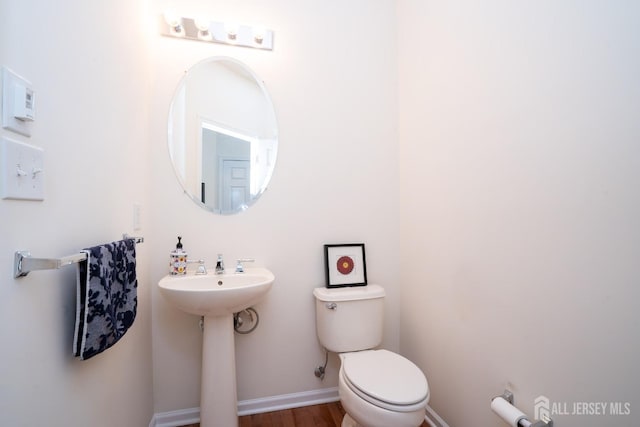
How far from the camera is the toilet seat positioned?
107 centimetres

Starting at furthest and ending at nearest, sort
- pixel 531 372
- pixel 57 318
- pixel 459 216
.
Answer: pixel 459 216, pixel 531 372, pixel 57 318

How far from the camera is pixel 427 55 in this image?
157 cm

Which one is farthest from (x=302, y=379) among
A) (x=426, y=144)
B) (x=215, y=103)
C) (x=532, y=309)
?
(x=215, y=103)

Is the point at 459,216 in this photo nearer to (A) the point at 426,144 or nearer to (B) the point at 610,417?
(A) the point at 426,144

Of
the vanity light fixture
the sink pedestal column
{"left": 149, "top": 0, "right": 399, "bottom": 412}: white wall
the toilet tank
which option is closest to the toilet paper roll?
the toilet tank

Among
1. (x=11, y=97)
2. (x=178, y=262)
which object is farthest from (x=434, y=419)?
(x=11, y=97)

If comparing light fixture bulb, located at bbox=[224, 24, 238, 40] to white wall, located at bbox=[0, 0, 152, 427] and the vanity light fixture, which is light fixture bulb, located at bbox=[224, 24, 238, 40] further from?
white wall, located at bbox=[0, 0, 152, 427]

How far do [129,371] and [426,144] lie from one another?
183 centimetres

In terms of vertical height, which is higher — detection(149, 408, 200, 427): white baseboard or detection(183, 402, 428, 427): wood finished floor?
detection(149, 408, 200, 427): white baseboard

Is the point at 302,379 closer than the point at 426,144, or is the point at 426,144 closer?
the point at 426,144

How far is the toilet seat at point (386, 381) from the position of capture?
107 centimetres

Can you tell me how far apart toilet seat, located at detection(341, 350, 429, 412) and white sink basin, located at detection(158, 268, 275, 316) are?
0.56 meters

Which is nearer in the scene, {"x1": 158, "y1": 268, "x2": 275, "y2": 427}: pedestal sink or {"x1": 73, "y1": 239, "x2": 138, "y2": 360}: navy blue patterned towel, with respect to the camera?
Answer: {"x1": 73, "y1": 239, "x2": 138, "y2": 360}: navy blue patterned towel
